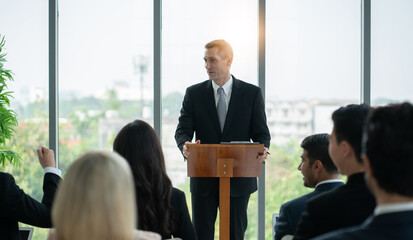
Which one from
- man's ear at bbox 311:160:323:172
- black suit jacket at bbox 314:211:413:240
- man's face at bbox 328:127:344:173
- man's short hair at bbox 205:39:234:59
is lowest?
man's ear at bbox 311:160:323:172

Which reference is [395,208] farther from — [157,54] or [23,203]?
[157,54]

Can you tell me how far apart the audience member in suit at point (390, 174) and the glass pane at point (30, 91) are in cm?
501

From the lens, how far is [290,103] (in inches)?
229

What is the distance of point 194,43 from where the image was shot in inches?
230

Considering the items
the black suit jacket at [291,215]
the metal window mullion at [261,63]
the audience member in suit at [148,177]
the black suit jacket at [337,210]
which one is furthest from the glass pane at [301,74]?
the black suit jacket at [337,210]

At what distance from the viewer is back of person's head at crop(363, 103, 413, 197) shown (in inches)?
57.1

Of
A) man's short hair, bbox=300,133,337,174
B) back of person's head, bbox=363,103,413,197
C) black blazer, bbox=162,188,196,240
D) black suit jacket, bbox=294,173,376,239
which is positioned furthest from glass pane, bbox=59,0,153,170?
back of person's head, bbox=363,103,413,197

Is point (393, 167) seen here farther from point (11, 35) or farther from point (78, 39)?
point (11, 35)

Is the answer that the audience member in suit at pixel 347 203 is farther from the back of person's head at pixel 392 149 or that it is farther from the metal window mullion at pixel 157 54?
the metal window mullion at pixel 157 54

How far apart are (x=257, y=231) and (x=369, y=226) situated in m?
4.44

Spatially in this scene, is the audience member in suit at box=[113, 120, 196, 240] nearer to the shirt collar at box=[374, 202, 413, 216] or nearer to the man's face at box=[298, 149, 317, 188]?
the man's face at box=[298, 149, 317, 188]

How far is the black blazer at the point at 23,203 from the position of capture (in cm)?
277

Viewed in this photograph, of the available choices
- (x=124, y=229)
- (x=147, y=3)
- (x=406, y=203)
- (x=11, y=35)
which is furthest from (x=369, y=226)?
(x=11, y=35)

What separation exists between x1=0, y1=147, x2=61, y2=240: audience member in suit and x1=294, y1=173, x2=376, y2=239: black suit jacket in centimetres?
143
